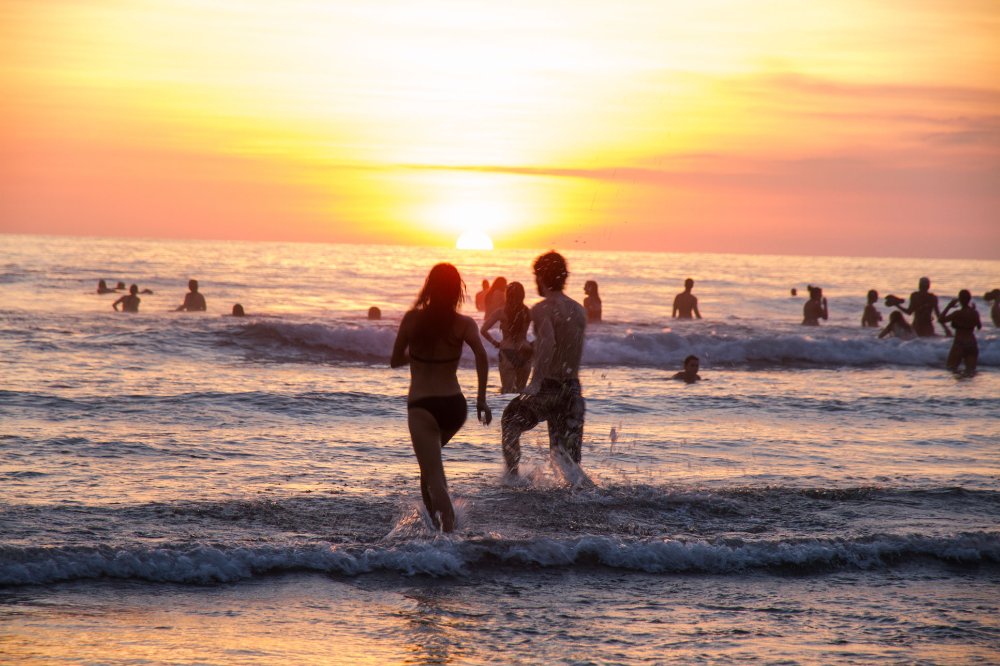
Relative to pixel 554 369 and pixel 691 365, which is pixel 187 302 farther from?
pixel 554 369

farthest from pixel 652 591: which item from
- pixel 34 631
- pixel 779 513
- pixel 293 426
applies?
pixel 293 426

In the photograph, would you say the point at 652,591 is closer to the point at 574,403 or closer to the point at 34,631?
the point at 574,403

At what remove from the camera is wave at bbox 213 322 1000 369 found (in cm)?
2220

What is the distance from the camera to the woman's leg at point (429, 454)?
230 inches

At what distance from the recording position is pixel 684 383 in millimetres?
16484

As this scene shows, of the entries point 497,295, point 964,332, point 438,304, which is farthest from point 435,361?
point 964,332

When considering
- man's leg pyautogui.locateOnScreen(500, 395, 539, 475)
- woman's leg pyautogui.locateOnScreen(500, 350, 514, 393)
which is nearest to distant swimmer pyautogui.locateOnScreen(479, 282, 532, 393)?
woman's leg pyautogui.locateOnScreen(500, 350, 514, 393)

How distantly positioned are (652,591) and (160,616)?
2798 mm

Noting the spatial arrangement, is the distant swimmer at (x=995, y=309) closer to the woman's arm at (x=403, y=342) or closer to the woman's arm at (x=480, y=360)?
the woman's arm at (x=480, y=360)

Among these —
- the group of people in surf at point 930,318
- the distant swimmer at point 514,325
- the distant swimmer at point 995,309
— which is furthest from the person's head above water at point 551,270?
the distant swimmer at point 995,309

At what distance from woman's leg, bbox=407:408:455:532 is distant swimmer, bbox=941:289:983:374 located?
15.1 meters

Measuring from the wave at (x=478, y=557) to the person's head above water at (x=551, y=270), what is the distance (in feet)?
7.18

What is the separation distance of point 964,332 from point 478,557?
630 inches

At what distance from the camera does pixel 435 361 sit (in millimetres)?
5816
